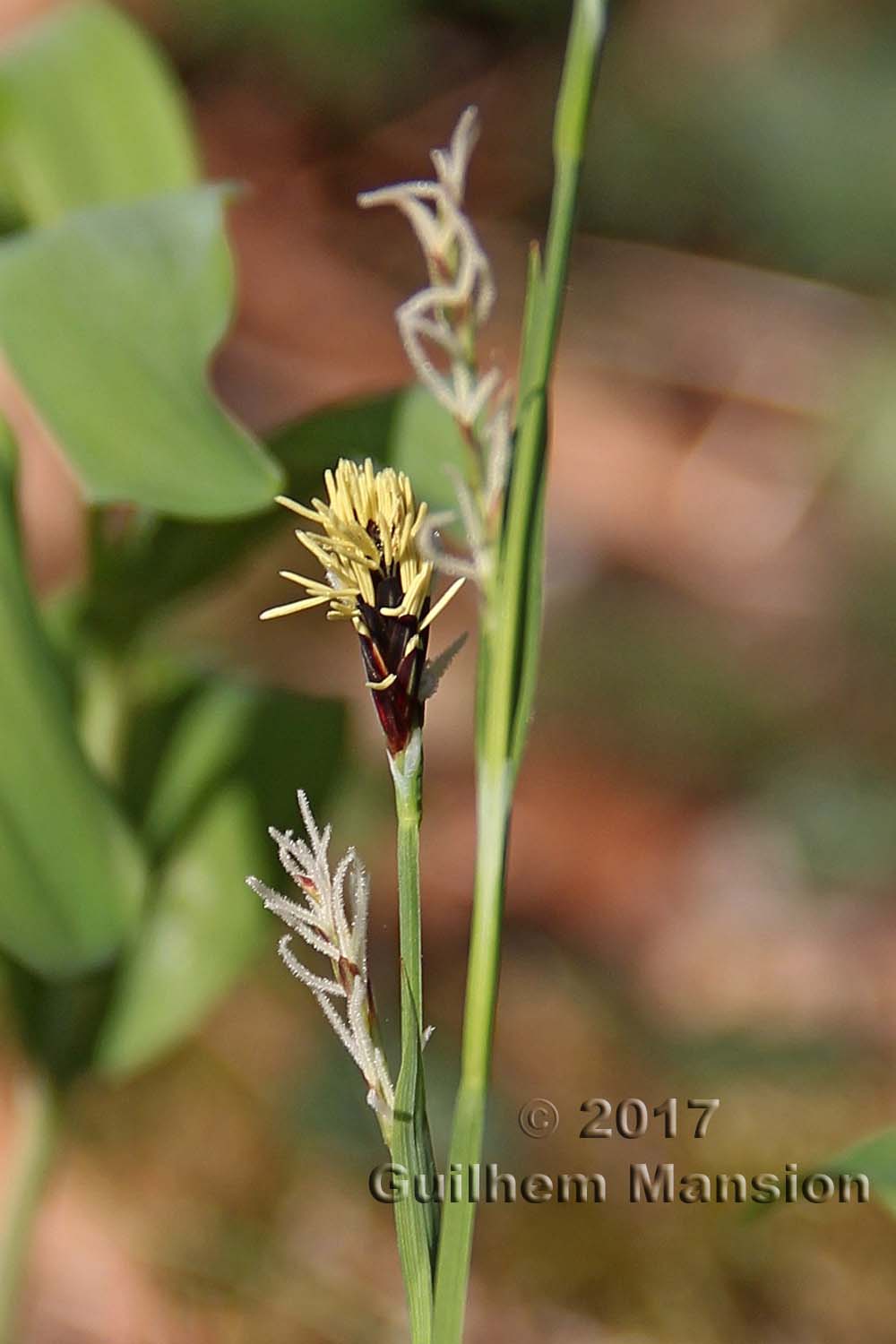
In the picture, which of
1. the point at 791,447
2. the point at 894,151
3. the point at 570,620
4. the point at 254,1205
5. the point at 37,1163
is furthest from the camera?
the point at 791,447

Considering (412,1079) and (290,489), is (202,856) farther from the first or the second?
(412,1079)

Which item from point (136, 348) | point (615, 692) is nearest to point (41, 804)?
point (136, 348)

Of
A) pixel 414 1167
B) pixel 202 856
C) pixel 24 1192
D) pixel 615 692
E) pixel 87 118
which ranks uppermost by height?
pixel 615 692

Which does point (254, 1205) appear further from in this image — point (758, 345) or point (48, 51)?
point (758, 345)

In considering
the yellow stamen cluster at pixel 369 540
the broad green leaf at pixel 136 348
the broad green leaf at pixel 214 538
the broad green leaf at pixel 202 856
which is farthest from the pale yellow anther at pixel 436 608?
the broad green leaf at pixel 202 856

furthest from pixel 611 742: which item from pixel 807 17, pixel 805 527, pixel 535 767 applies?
pixel 807 17
